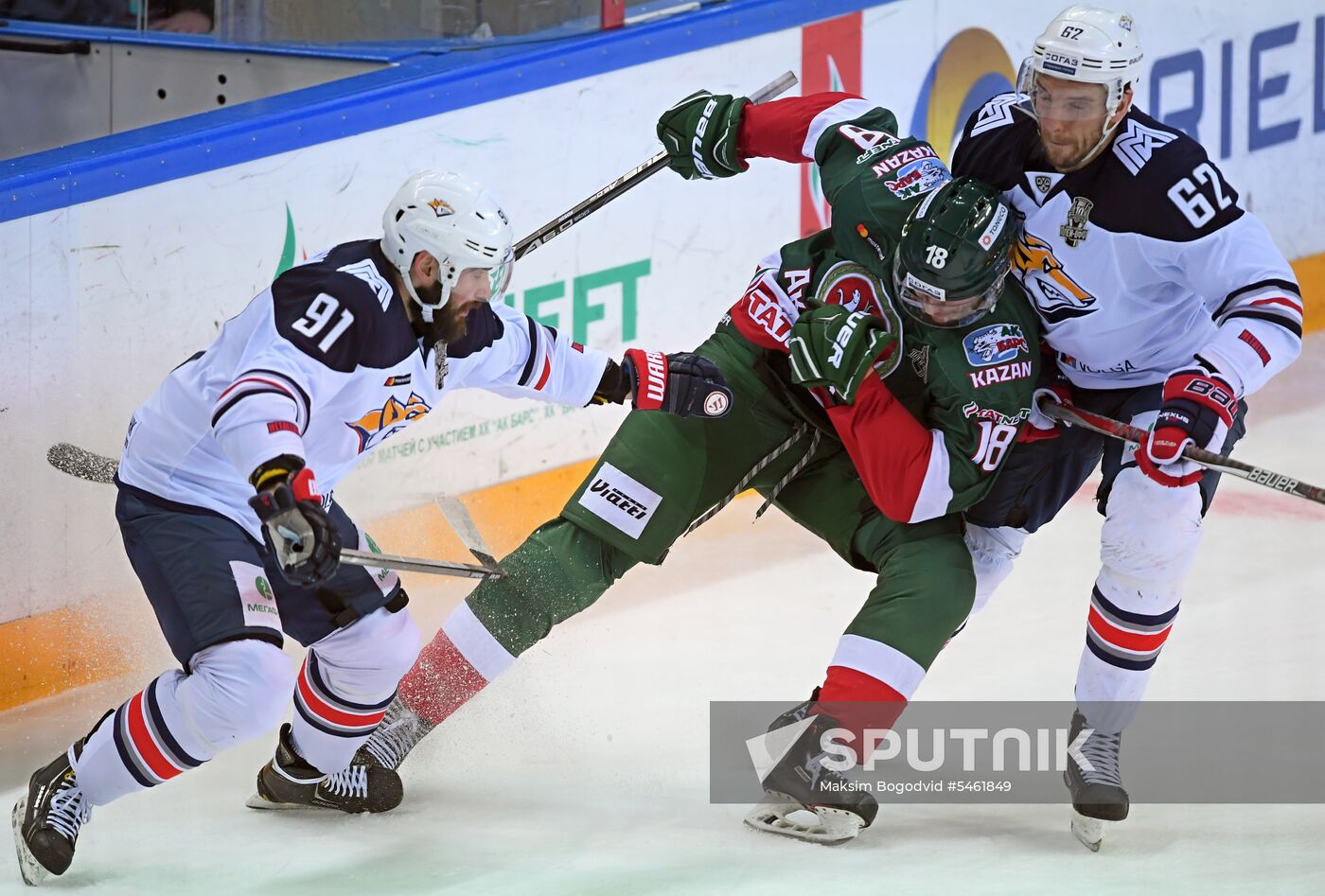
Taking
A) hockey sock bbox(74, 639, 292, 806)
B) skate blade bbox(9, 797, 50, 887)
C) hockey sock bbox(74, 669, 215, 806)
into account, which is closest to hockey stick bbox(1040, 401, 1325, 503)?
hockey sock bbox(74, 639, 292, 806)

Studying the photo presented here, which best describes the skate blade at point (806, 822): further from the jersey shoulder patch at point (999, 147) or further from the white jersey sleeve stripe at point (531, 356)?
the jersey shoulder patch at point (999, 147)

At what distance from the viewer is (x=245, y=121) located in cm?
414

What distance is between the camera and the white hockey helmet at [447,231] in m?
2.92

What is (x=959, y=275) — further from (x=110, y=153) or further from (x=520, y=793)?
(x=110, y=153)

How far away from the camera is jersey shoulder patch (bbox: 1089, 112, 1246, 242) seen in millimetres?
3105

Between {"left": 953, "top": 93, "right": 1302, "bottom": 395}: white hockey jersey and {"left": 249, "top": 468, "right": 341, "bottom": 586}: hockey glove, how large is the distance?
52.0 inches

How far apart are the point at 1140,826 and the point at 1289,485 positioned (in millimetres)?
710

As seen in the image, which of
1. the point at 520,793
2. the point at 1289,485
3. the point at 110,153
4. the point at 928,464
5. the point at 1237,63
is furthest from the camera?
the point at 1237,63

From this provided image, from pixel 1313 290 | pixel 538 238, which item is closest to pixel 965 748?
pixel 538 238

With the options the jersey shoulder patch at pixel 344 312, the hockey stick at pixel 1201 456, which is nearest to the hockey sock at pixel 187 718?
the jersey shoulder patch at pixel 344 312

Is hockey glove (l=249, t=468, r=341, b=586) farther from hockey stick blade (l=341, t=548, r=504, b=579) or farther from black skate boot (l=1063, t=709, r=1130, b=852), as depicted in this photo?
black skate boot (l=1063, t=709, r=1130, b=852)

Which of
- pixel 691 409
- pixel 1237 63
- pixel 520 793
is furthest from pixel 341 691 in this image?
pixel 1237 63

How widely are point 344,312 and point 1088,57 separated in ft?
4.18

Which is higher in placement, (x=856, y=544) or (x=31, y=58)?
(x=31, y=58)
